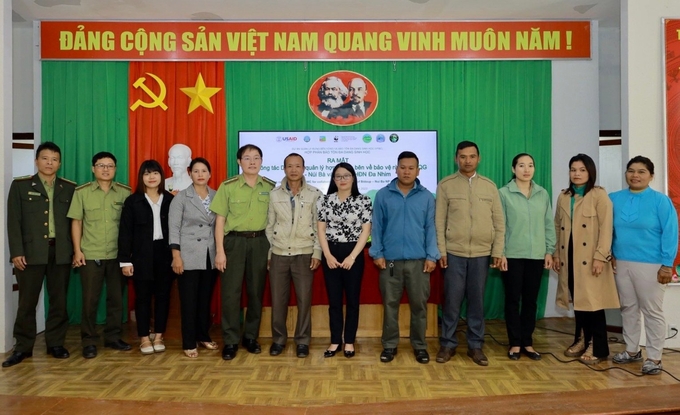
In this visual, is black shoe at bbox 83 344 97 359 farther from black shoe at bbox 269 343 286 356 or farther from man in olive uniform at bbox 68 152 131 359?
black shoe at bbox 269 343 286 356

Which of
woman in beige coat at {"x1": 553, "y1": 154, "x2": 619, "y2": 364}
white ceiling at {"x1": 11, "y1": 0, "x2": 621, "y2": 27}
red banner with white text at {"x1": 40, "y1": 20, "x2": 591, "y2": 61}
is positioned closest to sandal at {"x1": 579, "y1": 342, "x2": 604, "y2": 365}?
woman in beige coat at {"x1": 553, "y1": 154, "x2": 619, "y2": 364}

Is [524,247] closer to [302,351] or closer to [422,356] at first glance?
[422,356]

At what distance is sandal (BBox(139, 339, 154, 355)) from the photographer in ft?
12.6

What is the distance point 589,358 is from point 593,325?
9.3 inches

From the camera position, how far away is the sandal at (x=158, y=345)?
12.8ft

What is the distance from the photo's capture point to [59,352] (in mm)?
3760

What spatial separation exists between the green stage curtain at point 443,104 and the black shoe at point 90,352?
199 centimetres

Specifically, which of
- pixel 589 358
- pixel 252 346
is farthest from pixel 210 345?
pixel 589 358

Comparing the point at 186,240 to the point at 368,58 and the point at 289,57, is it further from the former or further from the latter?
the point at 368,58

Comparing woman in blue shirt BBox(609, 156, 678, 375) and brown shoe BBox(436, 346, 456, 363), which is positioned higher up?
Result: woman in blue shirt BBox(609, 156, 678, 375)

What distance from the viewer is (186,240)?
3.71m

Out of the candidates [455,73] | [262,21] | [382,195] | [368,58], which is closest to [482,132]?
[455,73]

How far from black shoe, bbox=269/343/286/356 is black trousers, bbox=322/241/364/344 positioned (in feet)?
1.37

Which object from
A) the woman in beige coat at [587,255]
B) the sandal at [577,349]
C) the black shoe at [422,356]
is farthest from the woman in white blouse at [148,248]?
the sandal at [577,349]
